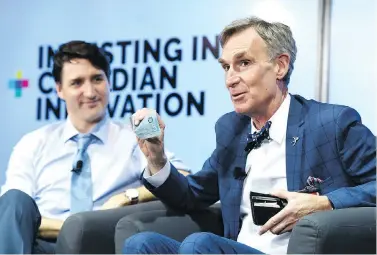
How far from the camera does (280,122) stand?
2.86 metres

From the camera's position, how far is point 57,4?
4.19 meters

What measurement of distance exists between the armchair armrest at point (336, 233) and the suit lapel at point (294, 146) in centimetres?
32

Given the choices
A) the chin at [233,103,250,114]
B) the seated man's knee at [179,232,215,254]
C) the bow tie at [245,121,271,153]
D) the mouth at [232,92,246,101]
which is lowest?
the seated man's knee at [179,232,215,254]

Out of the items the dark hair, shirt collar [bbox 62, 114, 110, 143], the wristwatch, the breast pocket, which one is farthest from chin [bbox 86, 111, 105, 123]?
the breast pocket

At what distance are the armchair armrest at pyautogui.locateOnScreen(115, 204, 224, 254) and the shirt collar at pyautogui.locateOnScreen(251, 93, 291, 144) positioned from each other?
44cm

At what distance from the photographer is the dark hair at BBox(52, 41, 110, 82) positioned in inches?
148

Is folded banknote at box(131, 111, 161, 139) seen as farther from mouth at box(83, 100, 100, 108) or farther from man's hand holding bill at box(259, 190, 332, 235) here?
mouth at box(83, 100, 100, 108)

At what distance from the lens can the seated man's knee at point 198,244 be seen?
7.96ft

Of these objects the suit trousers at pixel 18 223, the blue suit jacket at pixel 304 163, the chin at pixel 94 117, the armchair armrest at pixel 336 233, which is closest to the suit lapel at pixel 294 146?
the blue suit jacket at pixel 304 163

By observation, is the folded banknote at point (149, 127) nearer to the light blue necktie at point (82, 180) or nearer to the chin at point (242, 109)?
the chin at point (242, 109)

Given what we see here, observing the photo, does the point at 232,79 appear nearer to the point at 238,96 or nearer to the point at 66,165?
the point at 238,96

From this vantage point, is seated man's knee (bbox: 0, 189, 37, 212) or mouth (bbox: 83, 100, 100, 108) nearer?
seated man's knee (bbox: 0, 189, 37, 212)

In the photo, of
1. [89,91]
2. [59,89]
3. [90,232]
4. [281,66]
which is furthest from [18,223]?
[281,66]

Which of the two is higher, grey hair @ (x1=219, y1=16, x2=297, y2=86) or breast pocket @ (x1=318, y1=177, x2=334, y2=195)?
grey hair @ (x1=219, y1=16, x2=297, y2=86)
